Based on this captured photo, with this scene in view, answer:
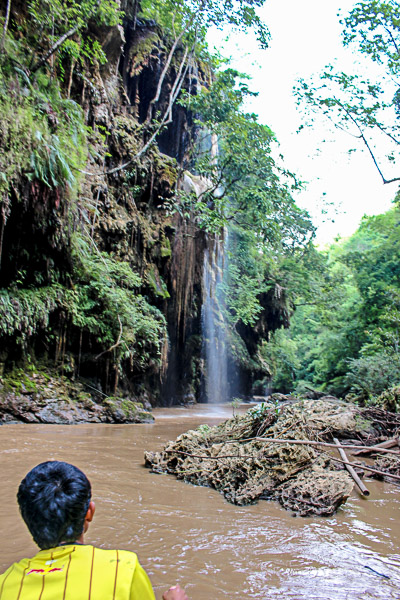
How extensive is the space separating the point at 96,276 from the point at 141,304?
2.78 m

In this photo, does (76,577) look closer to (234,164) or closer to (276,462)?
(276,462)

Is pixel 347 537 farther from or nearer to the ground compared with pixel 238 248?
nearer to the ground

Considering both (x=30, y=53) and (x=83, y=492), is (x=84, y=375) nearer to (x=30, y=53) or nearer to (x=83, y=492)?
(x=30, y=53)

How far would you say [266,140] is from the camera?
66.2 ft

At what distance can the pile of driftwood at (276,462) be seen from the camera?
4375 millimetres

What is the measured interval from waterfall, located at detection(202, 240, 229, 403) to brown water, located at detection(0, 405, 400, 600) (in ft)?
55.7

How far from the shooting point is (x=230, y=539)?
3.38 meters

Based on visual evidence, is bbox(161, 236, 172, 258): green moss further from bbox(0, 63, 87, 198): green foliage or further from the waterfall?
A: bbox(0, 63, 87, 198): green foliage

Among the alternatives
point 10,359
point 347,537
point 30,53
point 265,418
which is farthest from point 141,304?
point 347,537

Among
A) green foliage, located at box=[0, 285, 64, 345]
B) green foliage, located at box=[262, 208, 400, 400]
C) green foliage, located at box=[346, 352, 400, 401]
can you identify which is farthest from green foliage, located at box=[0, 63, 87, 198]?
green foliage, located at box=[262, 208, 400, 400]

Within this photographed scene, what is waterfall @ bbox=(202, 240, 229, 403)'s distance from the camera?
22688 millimetres

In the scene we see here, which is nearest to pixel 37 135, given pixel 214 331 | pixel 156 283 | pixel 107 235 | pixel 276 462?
pixel 107 235

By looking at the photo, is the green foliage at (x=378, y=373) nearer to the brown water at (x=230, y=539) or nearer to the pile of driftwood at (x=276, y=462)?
the pile of driftwood at (x=276, y=462)

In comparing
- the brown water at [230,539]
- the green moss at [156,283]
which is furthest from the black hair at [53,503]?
the green moss at [156,283]
